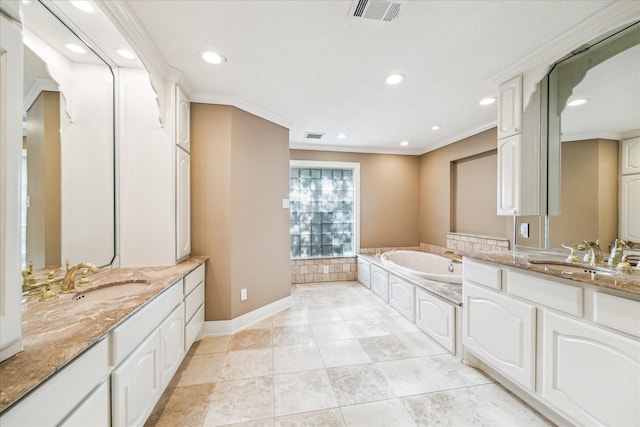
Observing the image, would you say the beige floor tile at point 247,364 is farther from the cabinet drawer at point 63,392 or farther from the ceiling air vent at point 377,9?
the ceiling air vent at point 377,9

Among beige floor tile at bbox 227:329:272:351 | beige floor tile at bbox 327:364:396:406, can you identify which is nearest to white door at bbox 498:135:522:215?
beige floor tile at bbox 327:364:396:406

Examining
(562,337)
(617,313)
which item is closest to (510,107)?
(617,313)

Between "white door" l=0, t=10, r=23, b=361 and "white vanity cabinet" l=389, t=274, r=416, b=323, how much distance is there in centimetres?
291

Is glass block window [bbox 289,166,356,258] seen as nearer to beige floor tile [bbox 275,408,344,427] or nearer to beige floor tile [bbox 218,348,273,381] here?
beige floor tile [bbox 218,348,273,381]

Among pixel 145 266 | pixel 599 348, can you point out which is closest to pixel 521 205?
pixel 599 348

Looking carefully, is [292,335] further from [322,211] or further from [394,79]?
[394,79]

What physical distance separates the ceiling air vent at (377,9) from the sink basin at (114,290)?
208 cm

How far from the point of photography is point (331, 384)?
1.78m

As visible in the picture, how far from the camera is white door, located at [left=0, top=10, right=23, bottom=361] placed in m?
0.69

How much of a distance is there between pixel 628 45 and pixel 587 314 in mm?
1634

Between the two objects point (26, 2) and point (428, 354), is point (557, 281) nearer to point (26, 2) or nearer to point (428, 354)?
point (428, 354)

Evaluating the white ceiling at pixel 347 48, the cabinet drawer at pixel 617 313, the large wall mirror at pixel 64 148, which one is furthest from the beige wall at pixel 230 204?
the cabinet drawer at pixel 617 313

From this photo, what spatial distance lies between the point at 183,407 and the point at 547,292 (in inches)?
94.2

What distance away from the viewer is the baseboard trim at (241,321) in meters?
2.46
